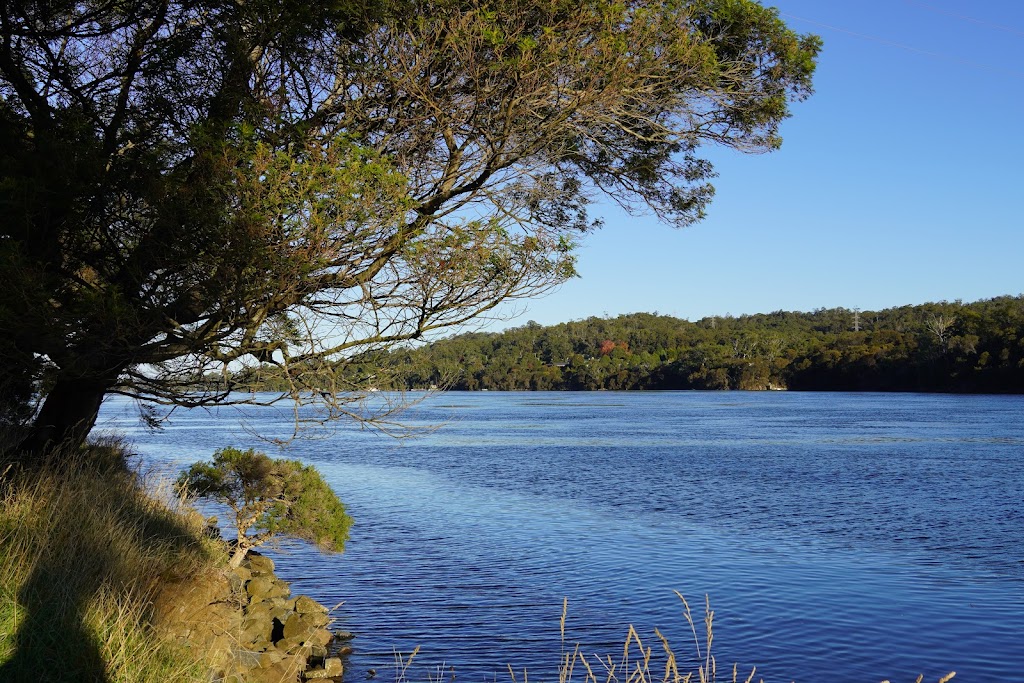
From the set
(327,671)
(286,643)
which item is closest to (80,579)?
(286,643)

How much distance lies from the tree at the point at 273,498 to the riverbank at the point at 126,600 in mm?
526

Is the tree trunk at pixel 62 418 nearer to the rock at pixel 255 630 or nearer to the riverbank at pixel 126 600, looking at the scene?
the riverbank at pixel 126 600

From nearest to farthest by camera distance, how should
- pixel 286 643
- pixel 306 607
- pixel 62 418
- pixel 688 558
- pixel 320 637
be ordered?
pixel 62 418
pixel 286 643
pixel 320 637
pixel 306 607
pixel 688 558

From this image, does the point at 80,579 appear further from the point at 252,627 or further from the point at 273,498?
the point at 273,498

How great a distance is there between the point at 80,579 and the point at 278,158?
3.17m

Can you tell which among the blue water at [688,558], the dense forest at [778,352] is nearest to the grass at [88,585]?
the blue water at [688,558]

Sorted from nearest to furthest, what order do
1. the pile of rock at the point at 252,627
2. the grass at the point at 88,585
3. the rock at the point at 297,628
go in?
1. the grass at the point at 88,585
2. the pile of rock at the point at 252,627
3. the rock at the point at 297,628

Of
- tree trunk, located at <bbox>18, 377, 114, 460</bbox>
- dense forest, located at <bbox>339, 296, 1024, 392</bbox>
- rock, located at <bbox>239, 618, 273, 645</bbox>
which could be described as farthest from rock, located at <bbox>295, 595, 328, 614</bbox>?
dense forest, located at <bbox>339, 296, 1024, 392</bbox>

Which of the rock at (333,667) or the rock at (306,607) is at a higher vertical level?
the rock at (306,607)

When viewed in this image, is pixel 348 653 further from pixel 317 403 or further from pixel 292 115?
pixel 292 115

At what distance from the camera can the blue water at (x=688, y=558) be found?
36.3ft

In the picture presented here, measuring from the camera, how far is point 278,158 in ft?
21.5

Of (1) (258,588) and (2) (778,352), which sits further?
(2) (778,352)

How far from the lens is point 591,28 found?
806 cm
